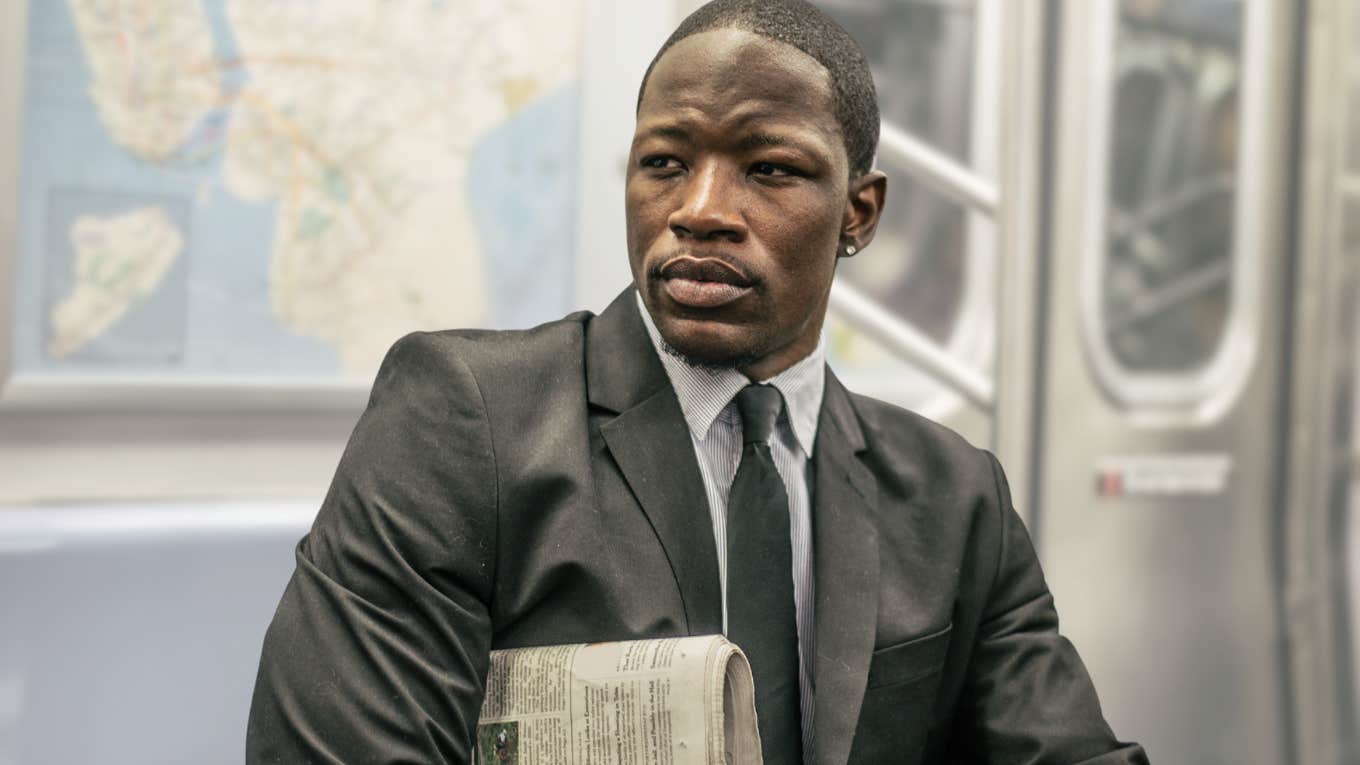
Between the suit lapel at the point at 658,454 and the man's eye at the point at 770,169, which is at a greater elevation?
the man's eye at the point at 770,169

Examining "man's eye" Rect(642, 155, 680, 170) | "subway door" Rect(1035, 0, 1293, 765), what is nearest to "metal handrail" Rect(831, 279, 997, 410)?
"subway door" Rect(1035, 0, 1293, 765)

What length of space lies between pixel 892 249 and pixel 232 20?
1306 mm

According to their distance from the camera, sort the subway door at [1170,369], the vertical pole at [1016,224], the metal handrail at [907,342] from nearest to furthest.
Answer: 1. the metal handrail at [907,342]
2. the vertical pole at [1016,224]
3. the subway door at [1170,369]

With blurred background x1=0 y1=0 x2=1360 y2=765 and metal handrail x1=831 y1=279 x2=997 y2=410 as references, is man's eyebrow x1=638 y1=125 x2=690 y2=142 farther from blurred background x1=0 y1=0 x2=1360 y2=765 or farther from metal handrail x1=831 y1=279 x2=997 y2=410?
metal handrail x1=831 y1=279 x2=997 y2=410

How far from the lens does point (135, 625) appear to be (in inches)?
73.2

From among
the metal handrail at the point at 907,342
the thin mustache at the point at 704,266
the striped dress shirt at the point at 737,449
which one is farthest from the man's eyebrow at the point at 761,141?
the metal handrail at the point at 907,342

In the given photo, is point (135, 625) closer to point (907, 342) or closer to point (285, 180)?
point (285, 180)

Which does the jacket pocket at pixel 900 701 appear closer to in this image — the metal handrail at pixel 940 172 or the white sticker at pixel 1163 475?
the metal handrail at pixel 940 172

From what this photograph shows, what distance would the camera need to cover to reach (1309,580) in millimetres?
3080

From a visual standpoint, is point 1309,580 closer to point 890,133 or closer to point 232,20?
point 890,133

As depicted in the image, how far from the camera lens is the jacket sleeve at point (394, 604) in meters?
1.22

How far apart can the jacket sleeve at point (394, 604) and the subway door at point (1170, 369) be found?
1699mm

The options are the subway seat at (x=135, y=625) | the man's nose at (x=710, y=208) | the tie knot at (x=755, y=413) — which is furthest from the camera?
the subway seat at (x=135, y=625)

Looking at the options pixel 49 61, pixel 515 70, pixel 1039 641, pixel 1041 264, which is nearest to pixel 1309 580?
pixel 1041 264
